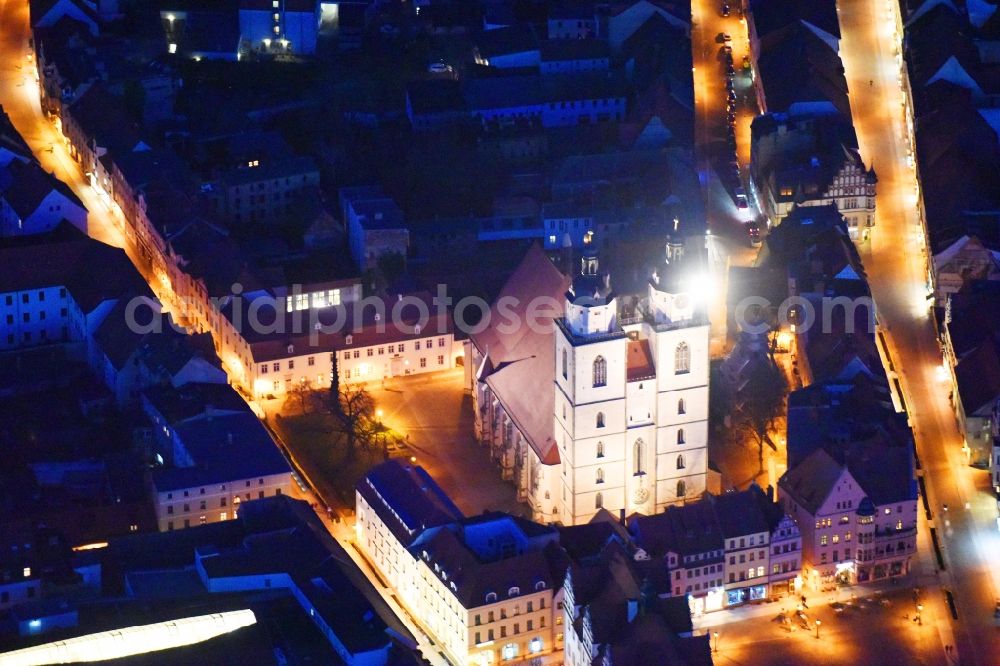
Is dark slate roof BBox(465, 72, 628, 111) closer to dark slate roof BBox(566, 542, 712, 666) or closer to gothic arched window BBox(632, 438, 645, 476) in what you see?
gothic arched window BBox(632, 438, 645, 476)

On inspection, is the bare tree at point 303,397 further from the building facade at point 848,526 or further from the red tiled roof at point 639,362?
the building facade at point 848,526

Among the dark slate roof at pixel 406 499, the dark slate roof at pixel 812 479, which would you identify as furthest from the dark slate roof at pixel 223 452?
the dark slate roof at pixel 812 479

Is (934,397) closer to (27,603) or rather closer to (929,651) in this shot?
(929,651)

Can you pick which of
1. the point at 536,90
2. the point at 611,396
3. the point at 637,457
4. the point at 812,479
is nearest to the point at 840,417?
the point at 812,479

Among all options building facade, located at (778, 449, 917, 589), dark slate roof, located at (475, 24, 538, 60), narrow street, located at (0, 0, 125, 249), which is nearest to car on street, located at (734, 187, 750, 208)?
dark slate roof, located at (475, 24, 538, 60)

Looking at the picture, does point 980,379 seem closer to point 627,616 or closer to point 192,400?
point 627,616

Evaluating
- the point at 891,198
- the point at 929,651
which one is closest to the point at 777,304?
the point at 891,198
